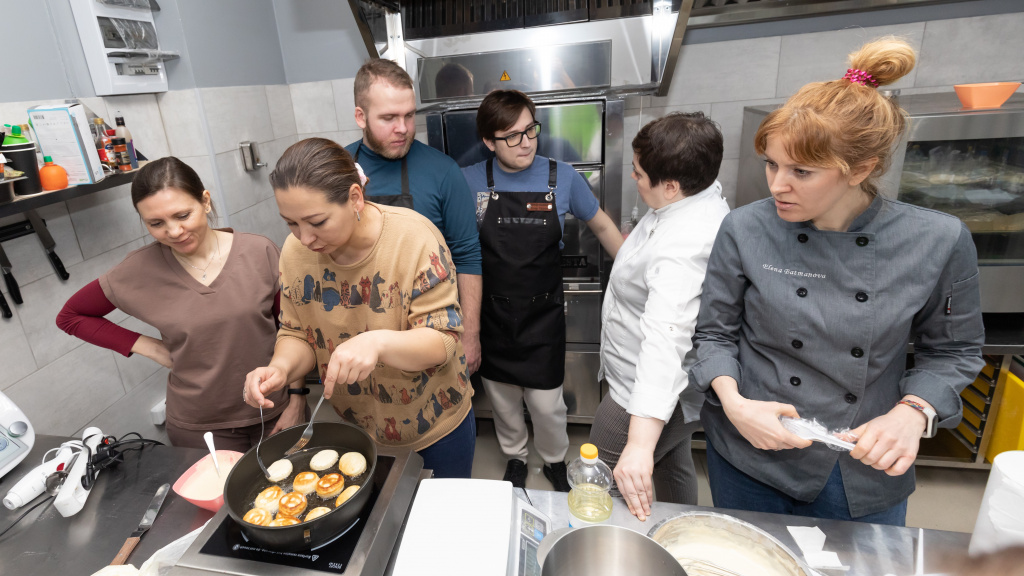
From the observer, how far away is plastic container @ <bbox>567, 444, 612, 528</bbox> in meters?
0.92

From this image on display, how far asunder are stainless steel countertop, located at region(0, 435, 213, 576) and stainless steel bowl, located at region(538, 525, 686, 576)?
2.48 ft

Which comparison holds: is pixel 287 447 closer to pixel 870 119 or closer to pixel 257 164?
pixel 870 119

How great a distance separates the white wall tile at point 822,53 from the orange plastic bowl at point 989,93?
2.12ft

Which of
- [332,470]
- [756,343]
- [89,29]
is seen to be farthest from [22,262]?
[756,343]

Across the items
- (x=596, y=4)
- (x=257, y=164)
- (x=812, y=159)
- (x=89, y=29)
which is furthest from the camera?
(x=257, y=164)

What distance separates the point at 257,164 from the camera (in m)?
2.51

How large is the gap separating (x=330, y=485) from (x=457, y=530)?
A: 0.25m

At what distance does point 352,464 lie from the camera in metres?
0.93

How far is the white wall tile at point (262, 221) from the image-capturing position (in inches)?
96.0

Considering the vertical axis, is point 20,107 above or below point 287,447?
above

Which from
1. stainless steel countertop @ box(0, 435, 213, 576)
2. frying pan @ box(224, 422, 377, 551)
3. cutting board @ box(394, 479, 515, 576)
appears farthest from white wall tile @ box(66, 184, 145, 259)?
cutting board @ box(394, 479, 515, 576)

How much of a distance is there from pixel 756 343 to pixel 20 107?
2.15 meters

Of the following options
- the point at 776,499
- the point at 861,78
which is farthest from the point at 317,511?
the point at 861,78

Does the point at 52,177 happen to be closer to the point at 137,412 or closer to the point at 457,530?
the point at 137,412
